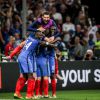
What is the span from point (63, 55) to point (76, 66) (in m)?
1.06

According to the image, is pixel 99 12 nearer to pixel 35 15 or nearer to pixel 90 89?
pixel 35 15

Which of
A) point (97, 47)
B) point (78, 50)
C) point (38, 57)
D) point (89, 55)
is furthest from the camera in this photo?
point (97, 47)

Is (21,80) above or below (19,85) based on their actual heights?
above

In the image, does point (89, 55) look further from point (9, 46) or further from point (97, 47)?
point (9, 46)

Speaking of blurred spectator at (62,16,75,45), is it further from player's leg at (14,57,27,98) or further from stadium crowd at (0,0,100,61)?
player's leg at (14,57,27,98)

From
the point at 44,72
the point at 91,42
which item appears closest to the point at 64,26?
the point at 91,42

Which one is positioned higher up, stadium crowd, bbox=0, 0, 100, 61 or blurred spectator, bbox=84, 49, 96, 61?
stadium crowd, bbox=0, 0, 100, 61

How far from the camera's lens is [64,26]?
24844 millimetres

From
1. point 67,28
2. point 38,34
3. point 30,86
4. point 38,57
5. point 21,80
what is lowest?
point 30,86

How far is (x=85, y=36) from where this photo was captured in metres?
24.9

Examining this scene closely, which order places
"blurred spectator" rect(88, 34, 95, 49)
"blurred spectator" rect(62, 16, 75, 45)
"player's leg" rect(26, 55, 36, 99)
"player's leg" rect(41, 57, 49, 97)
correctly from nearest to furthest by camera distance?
"player's leg" rect(26, 55, 36, 99), "player's leg" rect(41, 57, 49, 97), "blurred spectator" rect(88, 34, 95, 49), "blurred spectator" rect(62, 16, 75, 45)

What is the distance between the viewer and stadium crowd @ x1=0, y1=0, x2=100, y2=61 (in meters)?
22.8

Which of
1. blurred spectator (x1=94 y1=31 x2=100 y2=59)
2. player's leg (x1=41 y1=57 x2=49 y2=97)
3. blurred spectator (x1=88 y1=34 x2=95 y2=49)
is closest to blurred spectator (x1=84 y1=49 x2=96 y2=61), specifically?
blurred spectator (x1=94 y1=31 x2=100 y2=59)

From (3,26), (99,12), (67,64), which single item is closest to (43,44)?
(67,64)
